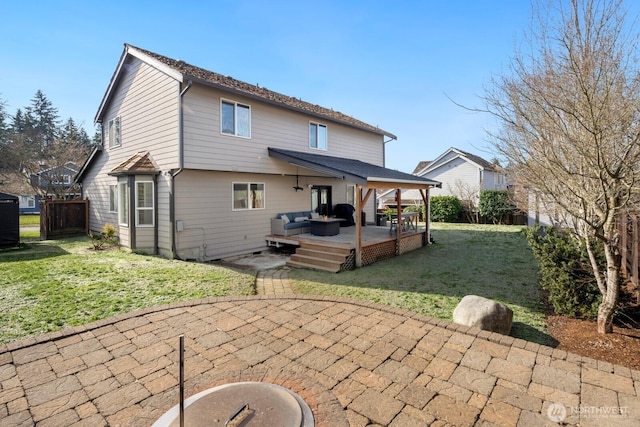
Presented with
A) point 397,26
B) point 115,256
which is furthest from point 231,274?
point 397,26

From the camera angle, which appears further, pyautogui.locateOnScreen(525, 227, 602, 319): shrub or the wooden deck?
the wooden deck

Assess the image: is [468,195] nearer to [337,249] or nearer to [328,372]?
[337,249]

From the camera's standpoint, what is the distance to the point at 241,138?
10797 mm

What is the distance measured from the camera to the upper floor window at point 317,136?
13719 millimetres

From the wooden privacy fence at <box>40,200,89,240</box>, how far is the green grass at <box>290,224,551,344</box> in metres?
12.2

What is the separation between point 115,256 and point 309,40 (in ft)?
30.8

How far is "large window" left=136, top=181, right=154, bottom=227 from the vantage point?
34.6ft

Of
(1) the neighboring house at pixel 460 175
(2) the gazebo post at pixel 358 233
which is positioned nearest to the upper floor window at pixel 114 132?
(2) the gazebo post at pixel 358 233

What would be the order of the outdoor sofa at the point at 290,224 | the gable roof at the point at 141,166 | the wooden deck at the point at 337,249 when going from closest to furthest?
the wooden deck at the point at 337,249, the gable roof at the point at 141,166, the outdoor sofa at the point at 290,224

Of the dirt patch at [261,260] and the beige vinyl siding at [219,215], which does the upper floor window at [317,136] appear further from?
the dirt patch at [261,260]

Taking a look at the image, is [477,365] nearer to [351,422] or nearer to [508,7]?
[351,422]

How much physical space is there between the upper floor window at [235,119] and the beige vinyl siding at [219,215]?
1.47 m

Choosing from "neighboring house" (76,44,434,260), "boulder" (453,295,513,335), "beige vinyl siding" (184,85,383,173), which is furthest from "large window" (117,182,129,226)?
"boulder" (453,295,513,335)

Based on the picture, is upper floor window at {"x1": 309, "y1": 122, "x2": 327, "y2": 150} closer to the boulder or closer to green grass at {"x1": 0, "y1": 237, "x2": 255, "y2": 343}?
green grass at {"x1": 0, "y1": 237, "x2": 255, "y2": 343}
